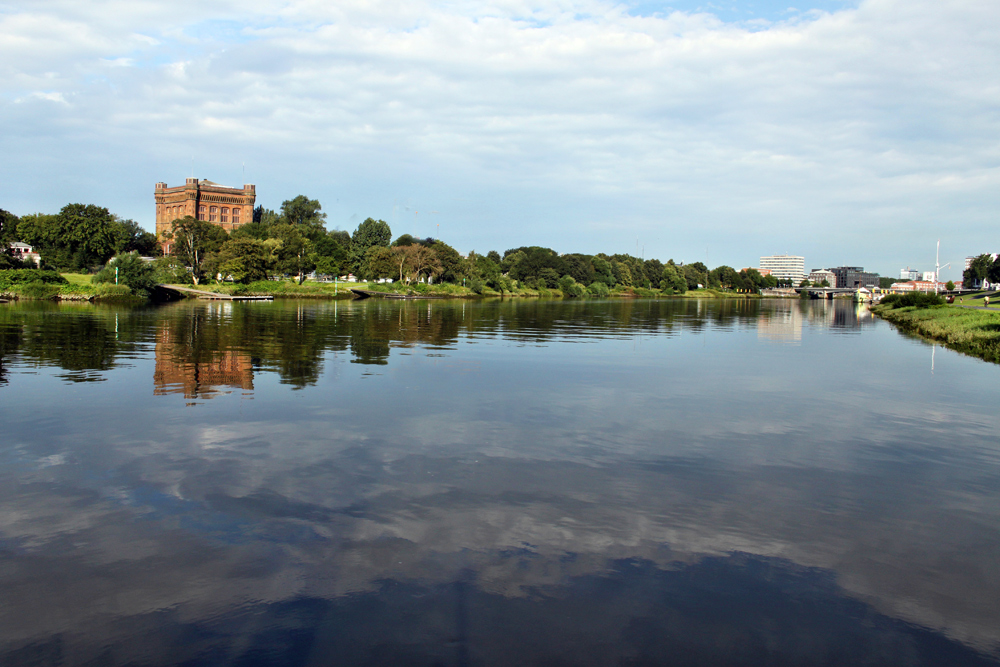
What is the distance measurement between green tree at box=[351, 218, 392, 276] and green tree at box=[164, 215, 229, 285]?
40598 millimetres

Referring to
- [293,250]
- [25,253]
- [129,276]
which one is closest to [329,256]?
[293,250]

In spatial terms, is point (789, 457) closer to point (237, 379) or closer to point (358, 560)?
point (358, 560)

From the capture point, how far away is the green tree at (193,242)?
106 meters

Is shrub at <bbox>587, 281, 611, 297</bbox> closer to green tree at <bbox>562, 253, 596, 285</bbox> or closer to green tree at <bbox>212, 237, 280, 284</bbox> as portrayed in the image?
green tree at <bbox>562, 253, 596, 285</bbox>

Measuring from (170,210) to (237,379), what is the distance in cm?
19511

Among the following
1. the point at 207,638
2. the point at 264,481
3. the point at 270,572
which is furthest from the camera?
the point at 264,481

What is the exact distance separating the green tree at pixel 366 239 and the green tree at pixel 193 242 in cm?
4060

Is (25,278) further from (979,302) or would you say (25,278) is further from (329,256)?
(979,302)

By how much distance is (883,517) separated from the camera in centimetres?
930

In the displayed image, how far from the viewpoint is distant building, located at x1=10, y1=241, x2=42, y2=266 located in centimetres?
10256

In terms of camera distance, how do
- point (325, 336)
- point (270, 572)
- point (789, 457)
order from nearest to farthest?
point (270, 572), point (789, 457), point (325, 336)

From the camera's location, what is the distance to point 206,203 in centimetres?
18388

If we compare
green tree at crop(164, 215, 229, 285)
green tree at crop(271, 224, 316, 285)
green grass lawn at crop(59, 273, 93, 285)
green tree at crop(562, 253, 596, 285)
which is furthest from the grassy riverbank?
green tree at crop(562, 253, 596, 285)

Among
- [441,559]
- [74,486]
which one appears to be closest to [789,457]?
[441,559]
